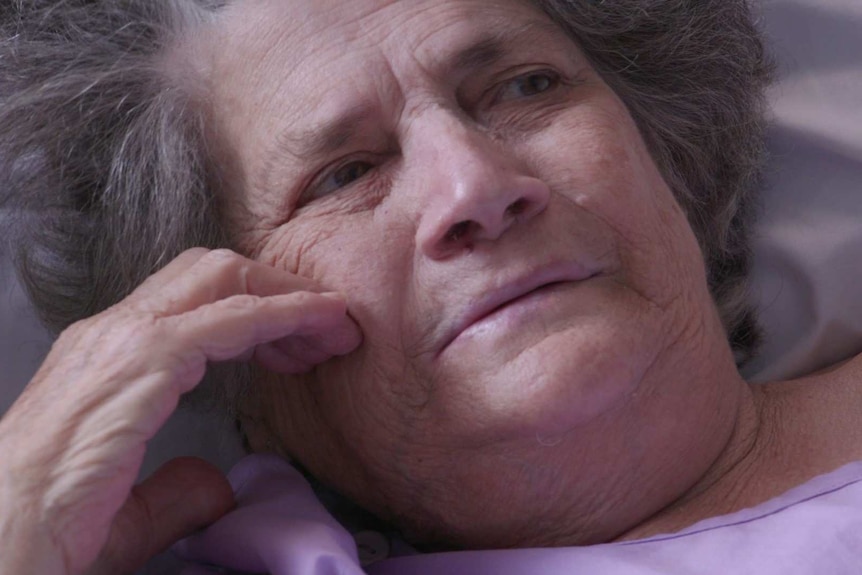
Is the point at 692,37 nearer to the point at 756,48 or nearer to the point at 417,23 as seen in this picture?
the point at 756,48

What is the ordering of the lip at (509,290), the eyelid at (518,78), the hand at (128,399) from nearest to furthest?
the hand at (128,399) < the lip at (509,290) < the eyelid at (518,78)

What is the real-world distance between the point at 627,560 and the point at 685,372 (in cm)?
29

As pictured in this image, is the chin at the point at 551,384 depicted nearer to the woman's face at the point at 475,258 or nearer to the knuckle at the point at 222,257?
the woman's face at the point at 475,258

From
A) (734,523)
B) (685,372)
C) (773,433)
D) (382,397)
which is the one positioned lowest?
(773,433)

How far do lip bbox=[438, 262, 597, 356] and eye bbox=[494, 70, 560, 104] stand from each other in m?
0.35

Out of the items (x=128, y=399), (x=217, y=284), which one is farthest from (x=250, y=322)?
(x=128, y=399)

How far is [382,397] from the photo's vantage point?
1635 mm

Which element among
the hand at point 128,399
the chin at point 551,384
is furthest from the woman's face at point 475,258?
the hand at point 128,399

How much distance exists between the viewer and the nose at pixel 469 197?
4.84 ft

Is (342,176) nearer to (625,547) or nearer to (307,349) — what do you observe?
(307,349)

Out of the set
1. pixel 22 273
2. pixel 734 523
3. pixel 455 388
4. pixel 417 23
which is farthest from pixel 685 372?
pixel 22 273

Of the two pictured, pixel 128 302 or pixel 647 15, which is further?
pixel 647 15

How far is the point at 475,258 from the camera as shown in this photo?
1.49 metres

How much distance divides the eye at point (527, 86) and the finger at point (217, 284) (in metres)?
0.42
